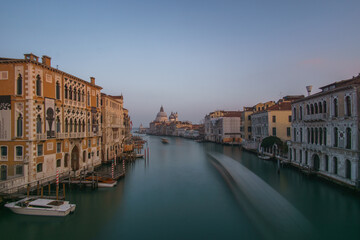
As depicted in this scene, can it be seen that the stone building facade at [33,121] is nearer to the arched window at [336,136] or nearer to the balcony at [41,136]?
the balcony at [41,136]

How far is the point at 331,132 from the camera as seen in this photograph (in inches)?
667

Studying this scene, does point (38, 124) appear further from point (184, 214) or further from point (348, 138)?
point (348, 138)

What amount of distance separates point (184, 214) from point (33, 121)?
35.7ft

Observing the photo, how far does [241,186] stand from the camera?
18.0m

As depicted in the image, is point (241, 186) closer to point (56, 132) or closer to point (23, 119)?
point (56, 132)

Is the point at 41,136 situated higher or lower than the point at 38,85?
lower

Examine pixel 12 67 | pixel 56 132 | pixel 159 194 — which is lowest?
pixel 159 194

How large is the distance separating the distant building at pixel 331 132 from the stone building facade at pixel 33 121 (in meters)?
19.5

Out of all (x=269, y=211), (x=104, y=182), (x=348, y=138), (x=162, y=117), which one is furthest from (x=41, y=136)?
(x=162, y=117)

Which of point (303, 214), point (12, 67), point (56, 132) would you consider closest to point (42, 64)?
point (12, 67)

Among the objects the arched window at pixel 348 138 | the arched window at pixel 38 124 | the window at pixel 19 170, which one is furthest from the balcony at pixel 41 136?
the arched window at pixel 348 138

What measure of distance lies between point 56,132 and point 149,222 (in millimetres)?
9701

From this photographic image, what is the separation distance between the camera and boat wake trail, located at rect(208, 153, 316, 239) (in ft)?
33.7

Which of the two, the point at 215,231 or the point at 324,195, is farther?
Answer: the point at 324,195
